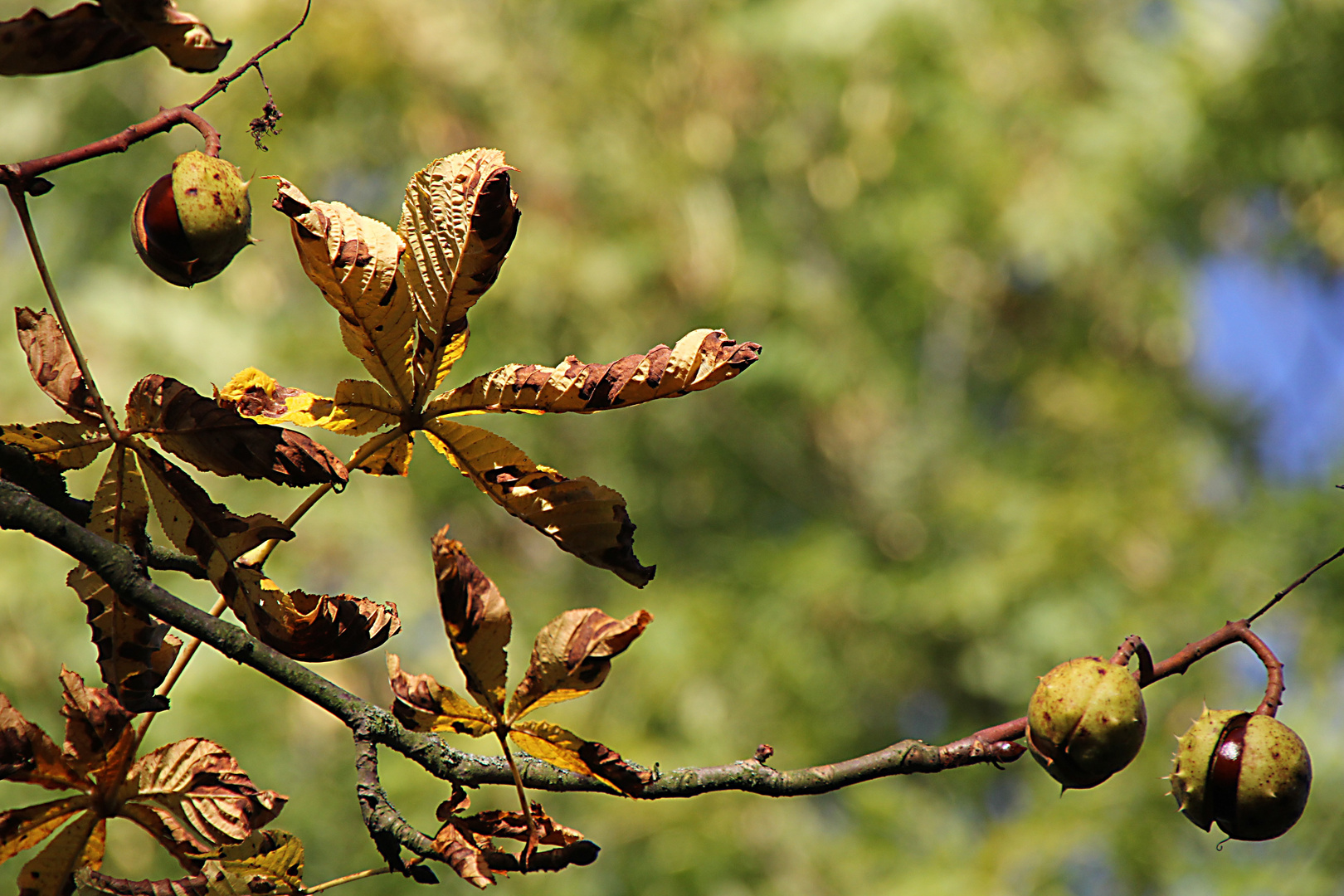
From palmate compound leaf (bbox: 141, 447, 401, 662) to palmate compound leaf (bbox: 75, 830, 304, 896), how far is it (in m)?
0.15

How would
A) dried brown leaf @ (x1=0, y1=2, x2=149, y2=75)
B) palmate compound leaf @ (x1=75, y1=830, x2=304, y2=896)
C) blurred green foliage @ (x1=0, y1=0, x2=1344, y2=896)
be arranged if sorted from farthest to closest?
blurred green foliage @ (x1=0, y1=0, x2=1344, y2=896) → palmate compound leaf @ (x1=75, y1=830, x2=304, y2=896) → dried brown leaf @ (x1=0, y1=2, x2=149, y2=75)

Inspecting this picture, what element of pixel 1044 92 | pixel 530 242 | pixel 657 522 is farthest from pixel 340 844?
pixel 1044 92

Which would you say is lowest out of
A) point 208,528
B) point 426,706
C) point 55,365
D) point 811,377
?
point 426,706

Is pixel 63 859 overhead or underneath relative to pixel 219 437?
underneath

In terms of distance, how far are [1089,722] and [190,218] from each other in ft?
2.80

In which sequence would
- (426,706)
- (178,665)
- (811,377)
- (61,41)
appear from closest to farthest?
(61,41), (426,706), (178,665), (811,377)

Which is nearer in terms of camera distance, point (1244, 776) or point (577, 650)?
point (577, 650)

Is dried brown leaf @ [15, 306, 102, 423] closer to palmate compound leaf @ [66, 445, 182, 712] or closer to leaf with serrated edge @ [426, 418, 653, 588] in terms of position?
palmate compound leaf @ [66, 445, 182, 712]

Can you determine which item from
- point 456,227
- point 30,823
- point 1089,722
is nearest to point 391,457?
point 456,227

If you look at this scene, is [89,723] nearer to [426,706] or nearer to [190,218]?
[426,706]

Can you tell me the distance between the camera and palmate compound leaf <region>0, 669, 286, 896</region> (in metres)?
0.94

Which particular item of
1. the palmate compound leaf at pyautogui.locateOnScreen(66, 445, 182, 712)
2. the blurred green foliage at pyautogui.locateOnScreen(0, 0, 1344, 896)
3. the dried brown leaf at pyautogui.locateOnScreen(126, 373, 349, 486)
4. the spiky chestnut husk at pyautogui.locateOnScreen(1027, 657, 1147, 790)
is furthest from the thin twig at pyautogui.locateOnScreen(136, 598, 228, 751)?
the blurred green foliage at pyautogui.locateOnScreen(0, 0, 1344, 896)

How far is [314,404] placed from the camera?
984 mm

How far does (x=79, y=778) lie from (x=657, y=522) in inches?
247
